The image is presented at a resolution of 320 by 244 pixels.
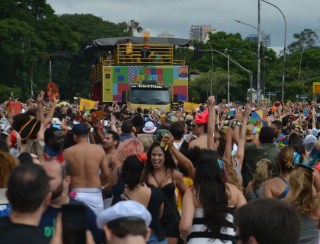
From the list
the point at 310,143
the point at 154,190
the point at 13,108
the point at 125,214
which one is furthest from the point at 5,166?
the point at 13,108

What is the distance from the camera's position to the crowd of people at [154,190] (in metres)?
4.25

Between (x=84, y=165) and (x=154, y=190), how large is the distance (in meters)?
2.00

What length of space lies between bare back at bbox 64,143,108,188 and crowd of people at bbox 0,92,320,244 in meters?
0.01

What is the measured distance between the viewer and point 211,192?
6609 millimetres

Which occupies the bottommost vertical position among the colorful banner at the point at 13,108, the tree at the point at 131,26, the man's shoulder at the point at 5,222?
the man's shoulder at the point at 5,222

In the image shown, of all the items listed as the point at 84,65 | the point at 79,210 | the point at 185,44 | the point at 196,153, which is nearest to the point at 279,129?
the point at 196,153

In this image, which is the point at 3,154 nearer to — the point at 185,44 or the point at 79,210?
the point at 79,210

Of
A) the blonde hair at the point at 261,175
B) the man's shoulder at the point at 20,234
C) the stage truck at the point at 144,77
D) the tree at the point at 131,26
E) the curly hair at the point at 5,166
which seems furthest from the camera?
the tree at the point at 131,26

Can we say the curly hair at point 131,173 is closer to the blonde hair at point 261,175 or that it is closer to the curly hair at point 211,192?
the curly hair at point 211,192

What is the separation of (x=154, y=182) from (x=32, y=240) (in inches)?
139

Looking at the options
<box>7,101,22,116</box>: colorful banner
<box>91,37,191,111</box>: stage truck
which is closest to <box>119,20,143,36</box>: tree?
<box>91,37,191,111</box>: stage truck

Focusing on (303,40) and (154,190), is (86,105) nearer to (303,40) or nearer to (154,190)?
(154,190)

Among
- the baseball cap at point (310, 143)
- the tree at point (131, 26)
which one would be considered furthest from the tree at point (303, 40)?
the baseball cap at point (310, 143)

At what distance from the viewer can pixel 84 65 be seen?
9119cm
